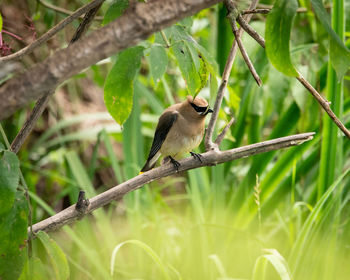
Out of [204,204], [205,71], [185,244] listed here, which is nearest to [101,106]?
[204,204]

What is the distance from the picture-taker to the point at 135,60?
3.80ft

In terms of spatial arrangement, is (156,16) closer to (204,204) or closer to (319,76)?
(319,76)

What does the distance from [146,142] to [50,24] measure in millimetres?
1734

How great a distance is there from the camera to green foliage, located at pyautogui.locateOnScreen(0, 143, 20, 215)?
3.34ft

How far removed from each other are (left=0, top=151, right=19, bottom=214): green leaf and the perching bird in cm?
162

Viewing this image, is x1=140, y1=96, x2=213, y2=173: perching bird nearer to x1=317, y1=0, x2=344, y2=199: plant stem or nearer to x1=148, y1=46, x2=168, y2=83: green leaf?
x1=317, y1=0, x2=344, y2=199: plant stem

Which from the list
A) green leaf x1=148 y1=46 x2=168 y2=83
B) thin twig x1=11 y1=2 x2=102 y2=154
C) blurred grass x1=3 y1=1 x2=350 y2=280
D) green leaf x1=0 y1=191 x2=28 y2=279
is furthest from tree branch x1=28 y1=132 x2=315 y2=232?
blurred grass x1=3 y1=1 x2=350 y2=280

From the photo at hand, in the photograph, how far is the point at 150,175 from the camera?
5.40 feet

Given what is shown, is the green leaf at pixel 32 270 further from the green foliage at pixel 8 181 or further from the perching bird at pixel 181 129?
the perching bird at pixel 181 129

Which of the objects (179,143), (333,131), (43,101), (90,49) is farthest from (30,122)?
(333,131)

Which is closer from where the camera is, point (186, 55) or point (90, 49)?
point (90, 49)

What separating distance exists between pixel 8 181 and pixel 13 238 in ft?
0.40

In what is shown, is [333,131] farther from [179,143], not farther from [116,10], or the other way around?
[116,10]

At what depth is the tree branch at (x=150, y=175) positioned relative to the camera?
1.44 m
